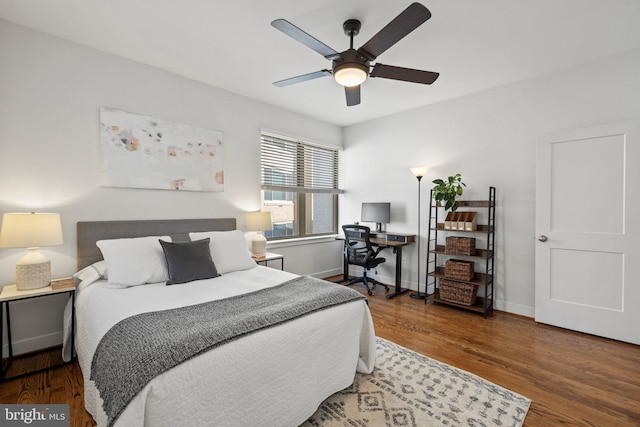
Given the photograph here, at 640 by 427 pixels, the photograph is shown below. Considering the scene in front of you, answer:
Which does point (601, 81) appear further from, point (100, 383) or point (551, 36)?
point (100, 383)

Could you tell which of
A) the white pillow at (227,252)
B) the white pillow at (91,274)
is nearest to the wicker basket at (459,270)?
the white pillow at (227,252)

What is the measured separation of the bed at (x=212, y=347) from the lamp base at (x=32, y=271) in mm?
222

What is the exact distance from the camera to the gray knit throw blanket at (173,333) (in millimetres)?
1195

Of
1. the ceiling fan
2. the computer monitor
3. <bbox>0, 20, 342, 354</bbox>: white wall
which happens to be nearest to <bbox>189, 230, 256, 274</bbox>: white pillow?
<bbox>0, 20, 342, 354</bbox>: white wall

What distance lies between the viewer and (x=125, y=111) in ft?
9.35

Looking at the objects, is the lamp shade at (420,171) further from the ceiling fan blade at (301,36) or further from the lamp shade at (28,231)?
the lamp shade at (28,231)

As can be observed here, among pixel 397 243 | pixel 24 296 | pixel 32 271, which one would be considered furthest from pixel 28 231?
pixel 397 243

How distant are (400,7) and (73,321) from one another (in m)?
3.42

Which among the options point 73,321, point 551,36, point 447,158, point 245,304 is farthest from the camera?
point 447,158

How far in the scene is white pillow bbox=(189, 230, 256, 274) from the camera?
2.81 m

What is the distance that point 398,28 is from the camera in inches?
69.9

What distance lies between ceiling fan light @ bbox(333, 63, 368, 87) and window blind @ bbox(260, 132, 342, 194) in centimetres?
209

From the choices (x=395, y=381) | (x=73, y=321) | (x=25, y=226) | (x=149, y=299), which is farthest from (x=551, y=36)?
(x=73, y=321)

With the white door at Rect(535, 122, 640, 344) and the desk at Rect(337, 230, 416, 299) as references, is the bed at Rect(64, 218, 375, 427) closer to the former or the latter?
the desk at Rect(337, 230, 416, 299)
